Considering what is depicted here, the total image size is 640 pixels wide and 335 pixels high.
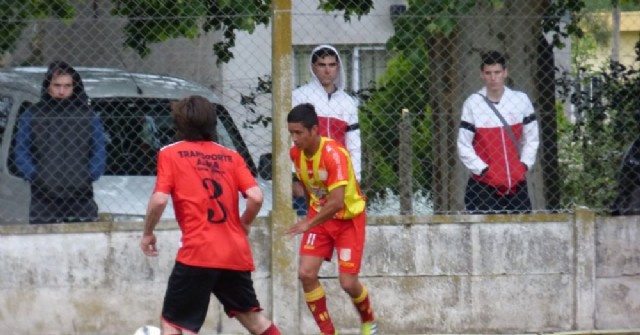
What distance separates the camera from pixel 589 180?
11.1 metres

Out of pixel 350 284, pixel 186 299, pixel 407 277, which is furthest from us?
pixel 407 277

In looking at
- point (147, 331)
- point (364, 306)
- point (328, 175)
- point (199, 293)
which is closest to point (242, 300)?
point (199, 293)

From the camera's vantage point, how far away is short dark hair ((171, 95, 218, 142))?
8281 mm

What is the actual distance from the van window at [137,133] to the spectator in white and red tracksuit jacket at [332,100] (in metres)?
0.60

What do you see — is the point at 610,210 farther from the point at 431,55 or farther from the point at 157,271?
the point at 157,271

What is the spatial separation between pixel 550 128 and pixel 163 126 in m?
2.95

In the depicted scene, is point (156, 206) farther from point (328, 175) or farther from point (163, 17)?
point (163, 17)

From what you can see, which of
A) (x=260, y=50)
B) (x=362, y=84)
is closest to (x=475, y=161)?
(x=362, y=84)

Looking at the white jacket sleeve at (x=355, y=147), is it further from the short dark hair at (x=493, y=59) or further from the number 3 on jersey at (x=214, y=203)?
the number 3 on jersey at (x=214, y=203)

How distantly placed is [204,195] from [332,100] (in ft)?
8.00

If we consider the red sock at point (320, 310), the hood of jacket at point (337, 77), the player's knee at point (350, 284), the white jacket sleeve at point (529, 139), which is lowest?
the red sock at point (320, 310)

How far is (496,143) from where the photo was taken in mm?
10555

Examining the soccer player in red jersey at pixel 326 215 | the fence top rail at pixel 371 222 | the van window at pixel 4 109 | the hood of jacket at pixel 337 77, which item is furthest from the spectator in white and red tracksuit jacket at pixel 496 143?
the van window at pixel 4 109

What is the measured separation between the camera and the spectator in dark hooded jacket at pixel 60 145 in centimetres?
1030
